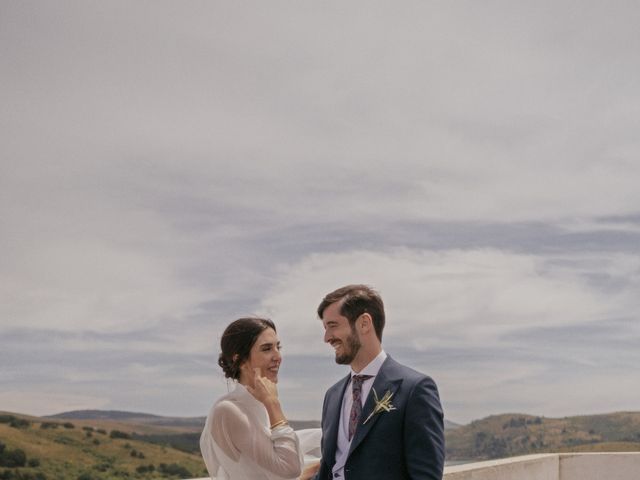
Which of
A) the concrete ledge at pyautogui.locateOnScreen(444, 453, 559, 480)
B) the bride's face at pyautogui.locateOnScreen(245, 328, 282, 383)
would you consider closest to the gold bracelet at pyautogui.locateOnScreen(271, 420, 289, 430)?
the bride's face at pyautogui.locateOnScreen(245, 328, 282, 383)

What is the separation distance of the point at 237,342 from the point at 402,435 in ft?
2.12

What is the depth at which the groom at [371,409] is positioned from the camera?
8.55 feet

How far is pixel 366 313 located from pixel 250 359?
46cm

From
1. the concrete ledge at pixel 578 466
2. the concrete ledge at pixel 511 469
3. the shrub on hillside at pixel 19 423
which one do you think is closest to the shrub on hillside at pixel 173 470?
the shrub on hillside at pixel 19 423

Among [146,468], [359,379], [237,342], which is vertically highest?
[237,342]

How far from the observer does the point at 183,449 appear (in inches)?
2370

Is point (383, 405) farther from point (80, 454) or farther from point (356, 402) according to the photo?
point (80, 454)

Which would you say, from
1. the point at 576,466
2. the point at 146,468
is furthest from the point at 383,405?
the point at 146,468

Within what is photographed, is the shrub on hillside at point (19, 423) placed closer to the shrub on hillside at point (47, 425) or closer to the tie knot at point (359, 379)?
the shrub on hillside at point (47, 425)

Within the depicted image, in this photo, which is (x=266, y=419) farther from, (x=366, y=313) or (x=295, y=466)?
(x=366, y=313)

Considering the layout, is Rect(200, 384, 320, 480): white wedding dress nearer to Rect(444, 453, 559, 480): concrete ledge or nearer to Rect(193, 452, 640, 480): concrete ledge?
Rect(444, 453, 559, 480): concrete ledge

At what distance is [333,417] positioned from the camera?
2854 millimetres

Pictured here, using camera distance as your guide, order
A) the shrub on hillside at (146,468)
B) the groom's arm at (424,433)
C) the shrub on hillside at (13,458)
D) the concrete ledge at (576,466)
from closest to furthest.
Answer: the groom's arm at (424,433) < the concrete ledge at (576,466) < the shrub on hillside at (13,458) < the shrub on hillside at (146,468)

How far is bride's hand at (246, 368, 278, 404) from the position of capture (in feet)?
9.12
